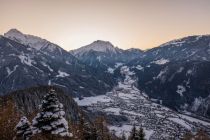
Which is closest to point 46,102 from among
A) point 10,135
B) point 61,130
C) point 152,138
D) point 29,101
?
point 61,130

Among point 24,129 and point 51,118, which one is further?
point 24,129

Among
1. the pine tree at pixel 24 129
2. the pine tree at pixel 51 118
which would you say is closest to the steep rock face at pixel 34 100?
the pine tree at pixel 24 129

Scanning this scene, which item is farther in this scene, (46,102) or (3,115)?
(3,115)

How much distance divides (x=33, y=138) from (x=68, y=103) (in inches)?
4383

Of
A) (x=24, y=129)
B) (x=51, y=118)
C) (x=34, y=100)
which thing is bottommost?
(x=34, y=100)

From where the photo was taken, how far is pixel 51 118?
44062mm

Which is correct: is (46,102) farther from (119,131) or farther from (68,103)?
(119,131)

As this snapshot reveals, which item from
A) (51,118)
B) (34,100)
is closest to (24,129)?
(51,118)

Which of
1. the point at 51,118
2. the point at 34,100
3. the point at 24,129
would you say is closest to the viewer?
the point at 51,118

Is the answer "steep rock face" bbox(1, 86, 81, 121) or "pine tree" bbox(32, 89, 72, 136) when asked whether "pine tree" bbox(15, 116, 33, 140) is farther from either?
"steep rock face" bbox(1, 86, 81, 121)

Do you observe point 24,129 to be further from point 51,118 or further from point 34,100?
A: point 34,100

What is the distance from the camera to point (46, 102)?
145 feet

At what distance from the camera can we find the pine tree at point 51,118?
43969 mm

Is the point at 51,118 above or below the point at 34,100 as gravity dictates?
above
